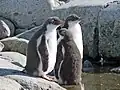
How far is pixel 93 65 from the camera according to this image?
11000 millimetres

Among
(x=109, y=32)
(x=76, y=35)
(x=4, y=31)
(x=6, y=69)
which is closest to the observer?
(x=6, y=69)

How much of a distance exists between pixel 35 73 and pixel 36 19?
667 cm

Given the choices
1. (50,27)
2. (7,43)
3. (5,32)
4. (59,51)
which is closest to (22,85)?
(50,27)

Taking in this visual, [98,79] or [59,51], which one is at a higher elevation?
[59,51]

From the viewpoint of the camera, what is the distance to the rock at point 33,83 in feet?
20.5

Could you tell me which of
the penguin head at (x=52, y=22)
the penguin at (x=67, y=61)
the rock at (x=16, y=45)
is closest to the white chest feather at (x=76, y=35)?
the penguin at (x=67, y=61)

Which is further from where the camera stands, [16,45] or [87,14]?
[87,14]

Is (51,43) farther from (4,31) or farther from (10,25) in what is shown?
(10,25)

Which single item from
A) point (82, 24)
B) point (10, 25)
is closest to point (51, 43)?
point (82, 24)

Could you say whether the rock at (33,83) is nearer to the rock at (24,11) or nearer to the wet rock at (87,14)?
the wet rock at (87,14)

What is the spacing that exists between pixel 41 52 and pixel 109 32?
483 centimetres

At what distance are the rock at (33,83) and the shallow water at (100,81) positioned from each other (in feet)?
4.03

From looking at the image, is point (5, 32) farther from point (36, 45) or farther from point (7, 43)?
point (36, 45)

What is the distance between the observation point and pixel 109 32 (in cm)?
1163
